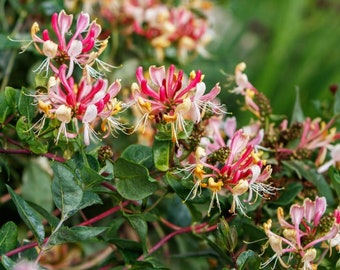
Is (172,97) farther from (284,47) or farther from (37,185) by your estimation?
(284,47)

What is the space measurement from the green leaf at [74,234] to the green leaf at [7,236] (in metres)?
0.05

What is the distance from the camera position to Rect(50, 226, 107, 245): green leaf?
598 millimetres

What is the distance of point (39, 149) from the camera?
24.9 inches

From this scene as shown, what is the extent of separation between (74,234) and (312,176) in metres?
0.30

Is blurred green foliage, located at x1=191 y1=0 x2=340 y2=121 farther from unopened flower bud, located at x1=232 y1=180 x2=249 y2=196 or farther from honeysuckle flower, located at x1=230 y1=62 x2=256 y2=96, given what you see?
unopened flower bud, located at x1=232 y1=180 x2=249 y2=196

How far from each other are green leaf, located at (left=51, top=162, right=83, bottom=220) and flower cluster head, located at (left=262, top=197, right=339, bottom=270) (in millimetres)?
178

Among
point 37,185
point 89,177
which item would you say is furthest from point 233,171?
point 37,185

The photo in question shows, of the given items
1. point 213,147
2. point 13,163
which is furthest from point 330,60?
point 213,147

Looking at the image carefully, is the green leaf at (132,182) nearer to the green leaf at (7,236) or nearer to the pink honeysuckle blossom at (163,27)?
the green leaf at (7,236)

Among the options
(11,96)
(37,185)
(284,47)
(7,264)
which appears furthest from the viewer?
(284,47)

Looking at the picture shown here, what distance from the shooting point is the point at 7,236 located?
625 millimetres

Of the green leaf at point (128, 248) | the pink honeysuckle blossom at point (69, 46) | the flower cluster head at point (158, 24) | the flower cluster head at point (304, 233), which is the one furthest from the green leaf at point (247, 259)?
the flower cluster head at point (158, 24)

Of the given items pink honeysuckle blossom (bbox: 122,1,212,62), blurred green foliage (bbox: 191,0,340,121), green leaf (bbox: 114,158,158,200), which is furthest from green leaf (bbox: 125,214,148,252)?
blurred green foliage (bbox: 191,0,340,121)

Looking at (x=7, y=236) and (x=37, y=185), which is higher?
(x=7, y=236)
